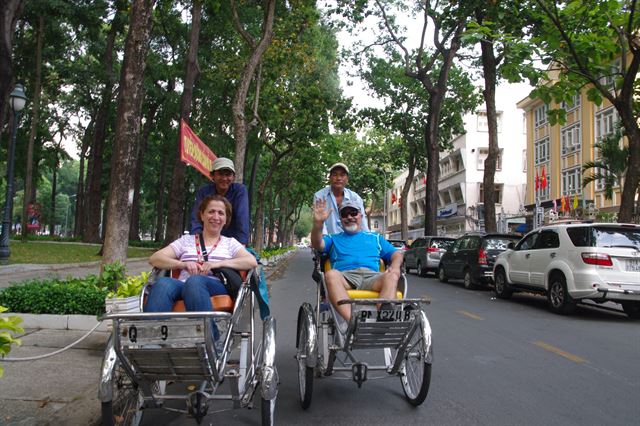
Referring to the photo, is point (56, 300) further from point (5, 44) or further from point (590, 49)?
point (590, 49)

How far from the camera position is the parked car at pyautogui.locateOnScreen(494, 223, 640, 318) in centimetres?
1001

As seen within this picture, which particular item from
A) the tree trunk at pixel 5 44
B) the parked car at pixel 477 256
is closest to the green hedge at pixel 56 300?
the tree trunk at pixel 5 44

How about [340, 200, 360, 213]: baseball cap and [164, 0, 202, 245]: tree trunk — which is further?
[164, 0, 202, 245]: tree trunk

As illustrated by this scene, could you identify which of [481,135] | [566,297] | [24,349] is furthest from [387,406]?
[481,135]

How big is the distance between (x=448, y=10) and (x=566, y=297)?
34.1ft

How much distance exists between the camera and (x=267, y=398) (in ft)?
11.9

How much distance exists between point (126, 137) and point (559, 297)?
28.4 ft

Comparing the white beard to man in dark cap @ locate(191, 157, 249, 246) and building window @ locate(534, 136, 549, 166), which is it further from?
building window @ locate(534, 136, 549, 166)

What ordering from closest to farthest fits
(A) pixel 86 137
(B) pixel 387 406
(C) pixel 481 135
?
(B) pixel 387 406
(A) pixel 86 137
(C) pixel 481 135

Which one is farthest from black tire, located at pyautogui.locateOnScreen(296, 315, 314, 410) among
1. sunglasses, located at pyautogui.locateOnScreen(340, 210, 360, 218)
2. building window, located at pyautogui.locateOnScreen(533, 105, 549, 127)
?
building window, located at pyautogui.locateOnScreen(533, 105, 549, 127)

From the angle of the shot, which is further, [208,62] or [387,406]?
[208,62]

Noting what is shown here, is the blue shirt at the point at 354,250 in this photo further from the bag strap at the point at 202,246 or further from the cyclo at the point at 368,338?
the bag strap at the point at 202,246

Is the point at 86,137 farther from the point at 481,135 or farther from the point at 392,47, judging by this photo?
the point at 481,135

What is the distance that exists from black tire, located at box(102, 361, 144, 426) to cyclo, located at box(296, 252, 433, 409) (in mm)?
1328
